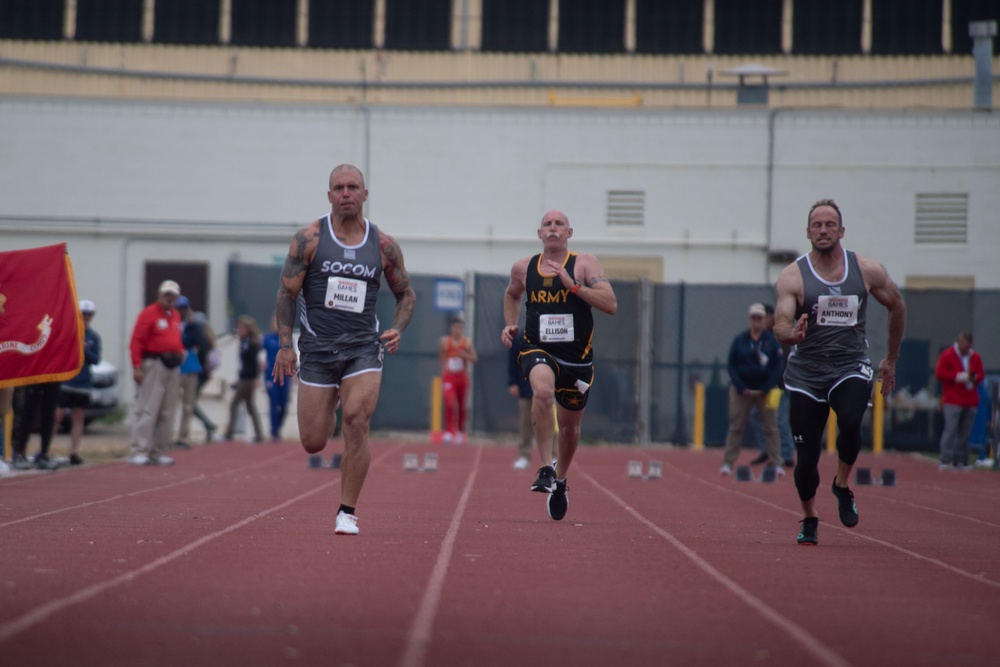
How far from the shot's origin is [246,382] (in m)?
22.6

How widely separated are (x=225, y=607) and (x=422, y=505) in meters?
5.81

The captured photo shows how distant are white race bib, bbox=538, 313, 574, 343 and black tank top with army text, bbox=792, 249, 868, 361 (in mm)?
1868

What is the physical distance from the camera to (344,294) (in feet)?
28.5

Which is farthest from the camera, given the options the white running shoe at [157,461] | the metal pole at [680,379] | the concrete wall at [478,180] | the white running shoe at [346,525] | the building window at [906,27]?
the building window at [906,27]

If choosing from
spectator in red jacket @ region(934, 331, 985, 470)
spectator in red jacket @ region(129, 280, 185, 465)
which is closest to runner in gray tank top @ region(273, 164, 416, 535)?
spectator in red jacket @ region(129, 280, 185, 465)

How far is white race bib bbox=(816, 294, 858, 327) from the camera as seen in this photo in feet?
29.2

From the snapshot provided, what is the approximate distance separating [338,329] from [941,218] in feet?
79.5

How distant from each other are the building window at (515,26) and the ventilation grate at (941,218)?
10.8m

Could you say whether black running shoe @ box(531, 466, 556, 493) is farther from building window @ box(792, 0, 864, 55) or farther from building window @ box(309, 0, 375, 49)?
building window @ box(792, 0, 864, 55)

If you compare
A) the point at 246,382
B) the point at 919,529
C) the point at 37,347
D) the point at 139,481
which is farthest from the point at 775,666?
the point at 246,382

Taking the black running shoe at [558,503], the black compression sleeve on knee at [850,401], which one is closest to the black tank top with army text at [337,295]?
the black running shoe at [558,503]

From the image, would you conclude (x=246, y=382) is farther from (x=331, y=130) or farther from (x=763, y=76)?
(x=763, y=76)

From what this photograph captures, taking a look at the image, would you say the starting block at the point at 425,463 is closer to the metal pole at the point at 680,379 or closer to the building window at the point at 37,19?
the metal pole at the point at 680,379

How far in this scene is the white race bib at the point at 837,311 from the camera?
8.91 metres
